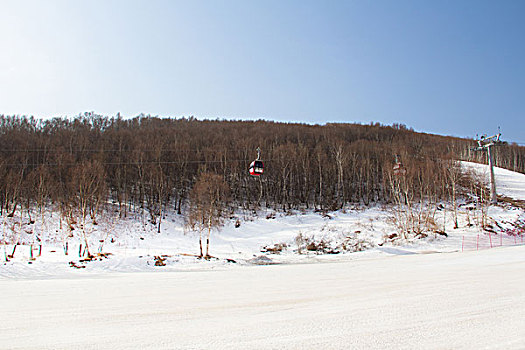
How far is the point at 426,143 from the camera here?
303ft

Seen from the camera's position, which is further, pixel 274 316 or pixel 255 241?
pixel 255 241

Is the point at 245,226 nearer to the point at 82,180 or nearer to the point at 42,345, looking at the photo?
the point at 82,180

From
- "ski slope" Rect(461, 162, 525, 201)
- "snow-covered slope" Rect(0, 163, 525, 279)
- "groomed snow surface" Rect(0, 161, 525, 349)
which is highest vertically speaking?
"ski slope" Rect(461, 162, 525, 201)

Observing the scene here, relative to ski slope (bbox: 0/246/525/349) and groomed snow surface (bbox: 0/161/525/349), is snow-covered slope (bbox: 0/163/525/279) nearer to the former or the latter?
groomed snow surface (bbox: 0/161/525/349)

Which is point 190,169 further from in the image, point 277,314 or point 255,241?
point 277,314

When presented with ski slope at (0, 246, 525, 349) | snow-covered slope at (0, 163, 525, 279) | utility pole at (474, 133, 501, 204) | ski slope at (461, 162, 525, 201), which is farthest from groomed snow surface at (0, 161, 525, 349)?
ski slope at (461, 162, 525, 201)

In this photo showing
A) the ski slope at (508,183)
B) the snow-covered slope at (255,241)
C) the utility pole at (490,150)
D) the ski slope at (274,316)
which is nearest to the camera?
the ski slope at (274,316)

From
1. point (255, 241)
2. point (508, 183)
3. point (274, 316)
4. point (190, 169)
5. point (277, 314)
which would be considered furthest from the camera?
point (190, 169)

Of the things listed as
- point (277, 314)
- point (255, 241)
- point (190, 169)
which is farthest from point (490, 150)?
point (190, 169)

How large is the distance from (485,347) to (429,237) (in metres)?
26.7

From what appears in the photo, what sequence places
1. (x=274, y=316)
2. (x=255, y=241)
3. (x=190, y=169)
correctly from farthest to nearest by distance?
(x=190, y=169) < (x=255, y=241) < (x=274, y=316)

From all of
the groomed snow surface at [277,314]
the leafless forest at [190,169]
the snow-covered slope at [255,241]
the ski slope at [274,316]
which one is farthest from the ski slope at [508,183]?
the ski slope at [274,316]

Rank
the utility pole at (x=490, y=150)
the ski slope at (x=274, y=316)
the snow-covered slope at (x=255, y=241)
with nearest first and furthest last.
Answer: the ski slope at (x=274, y=316), the snow-covered slope at (x=255, y=241), the utility pole at (x=490, y=150)

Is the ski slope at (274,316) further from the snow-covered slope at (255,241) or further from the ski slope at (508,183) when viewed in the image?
the ski slope at (508,183)
